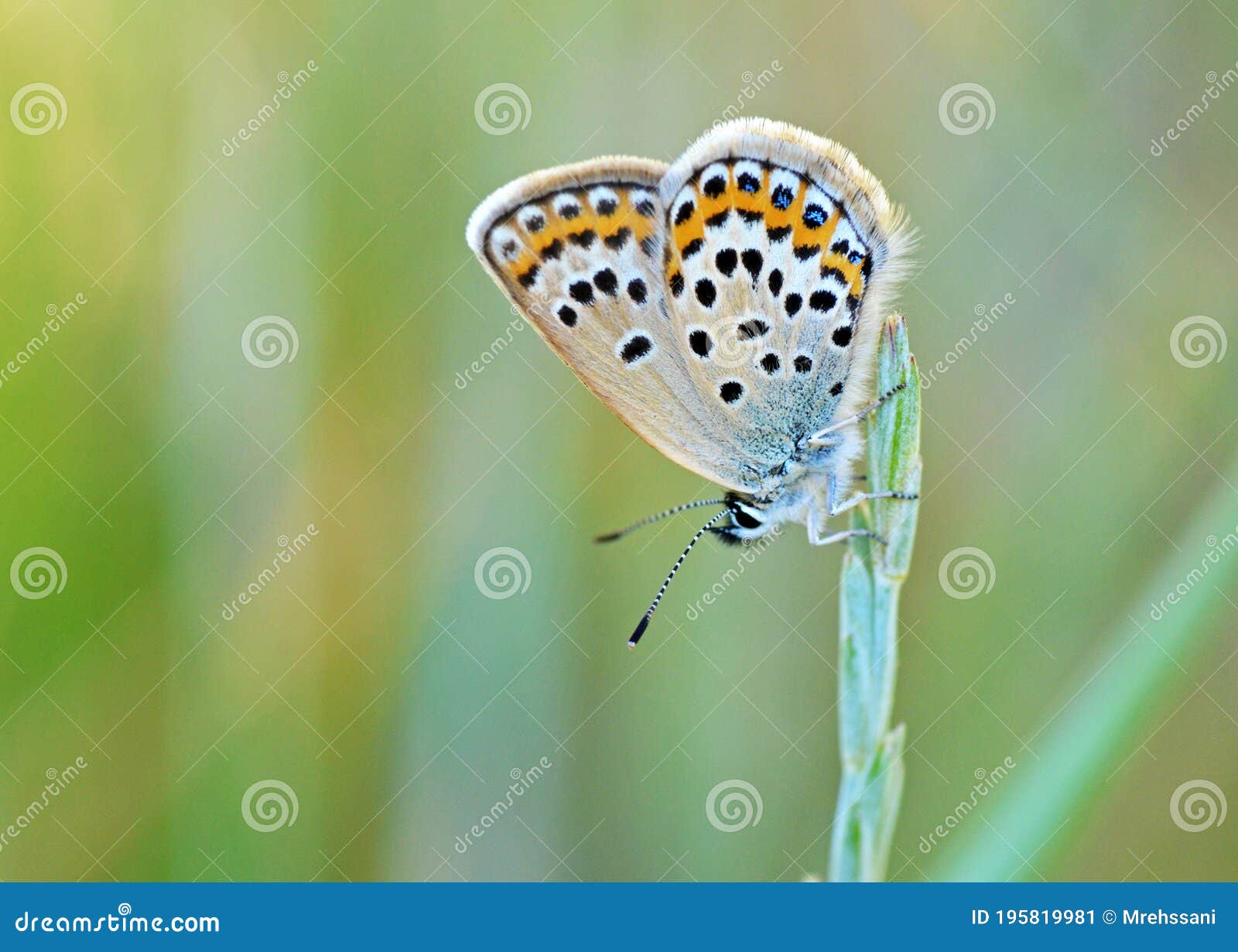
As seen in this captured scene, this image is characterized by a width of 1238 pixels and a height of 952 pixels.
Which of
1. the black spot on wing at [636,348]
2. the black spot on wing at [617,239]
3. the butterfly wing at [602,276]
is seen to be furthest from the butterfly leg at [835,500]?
the black spot on wing at [617,239]

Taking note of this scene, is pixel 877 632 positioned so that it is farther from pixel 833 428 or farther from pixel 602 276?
pixel 602 276

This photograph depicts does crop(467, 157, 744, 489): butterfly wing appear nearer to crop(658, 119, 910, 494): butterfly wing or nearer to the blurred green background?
crop(658, 119, 910, 494): butterfly wing

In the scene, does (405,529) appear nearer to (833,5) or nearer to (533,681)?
(533,681)

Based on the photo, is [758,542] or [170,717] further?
[758,542]

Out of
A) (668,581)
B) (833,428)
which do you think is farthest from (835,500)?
(668,581)

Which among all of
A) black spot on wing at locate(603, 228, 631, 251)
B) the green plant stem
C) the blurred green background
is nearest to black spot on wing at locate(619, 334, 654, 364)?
black spot on wing at locate(603, 228, 631, 251)

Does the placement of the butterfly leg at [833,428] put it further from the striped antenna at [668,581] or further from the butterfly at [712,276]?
the striped antenna at [668,581]

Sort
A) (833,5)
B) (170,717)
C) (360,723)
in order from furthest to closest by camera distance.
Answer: (833,5) → (360,723) → (170,717)

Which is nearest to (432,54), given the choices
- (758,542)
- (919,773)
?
(758,542)
